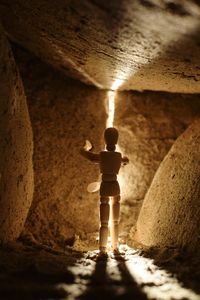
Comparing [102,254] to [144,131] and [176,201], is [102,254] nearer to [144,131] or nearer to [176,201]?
[176,201]

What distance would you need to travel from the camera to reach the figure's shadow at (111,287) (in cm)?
144

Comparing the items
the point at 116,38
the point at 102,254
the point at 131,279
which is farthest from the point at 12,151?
the point at 131,279

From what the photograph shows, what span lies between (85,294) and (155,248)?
0.89 meters

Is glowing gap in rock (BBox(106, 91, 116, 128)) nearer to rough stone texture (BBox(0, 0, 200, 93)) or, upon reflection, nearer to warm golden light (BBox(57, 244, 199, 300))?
rough stone texture (BBox(0, 0, 200, 93))

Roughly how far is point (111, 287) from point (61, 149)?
1396mm

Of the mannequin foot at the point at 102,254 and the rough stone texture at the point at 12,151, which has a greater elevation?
the rough stone texture at the point at 12,151

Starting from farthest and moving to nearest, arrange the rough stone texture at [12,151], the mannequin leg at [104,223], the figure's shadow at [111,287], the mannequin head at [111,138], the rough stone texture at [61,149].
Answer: the rough stone texture at [61,149] < the mannequin head at [111,138] < the mannequin leg at [104,223] < the rough stone texture at [12,151] < the figure's shadow at [111,287]

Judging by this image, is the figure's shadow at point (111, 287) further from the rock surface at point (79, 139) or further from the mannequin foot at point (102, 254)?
the rock surface at point (79, 139)

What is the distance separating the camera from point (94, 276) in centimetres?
167

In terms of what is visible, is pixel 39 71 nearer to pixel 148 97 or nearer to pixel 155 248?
pixel 148 97

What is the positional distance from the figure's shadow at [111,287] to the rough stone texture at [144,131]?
44.5 inches

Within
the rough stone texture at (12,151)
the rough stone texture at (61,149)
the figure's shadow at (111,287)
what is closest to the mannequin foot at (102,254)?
the figure's shadow at (111,287)

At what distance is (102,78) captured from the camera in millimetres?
2641

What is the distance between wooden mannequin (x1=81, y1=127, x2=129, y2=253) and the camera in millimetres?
2285
